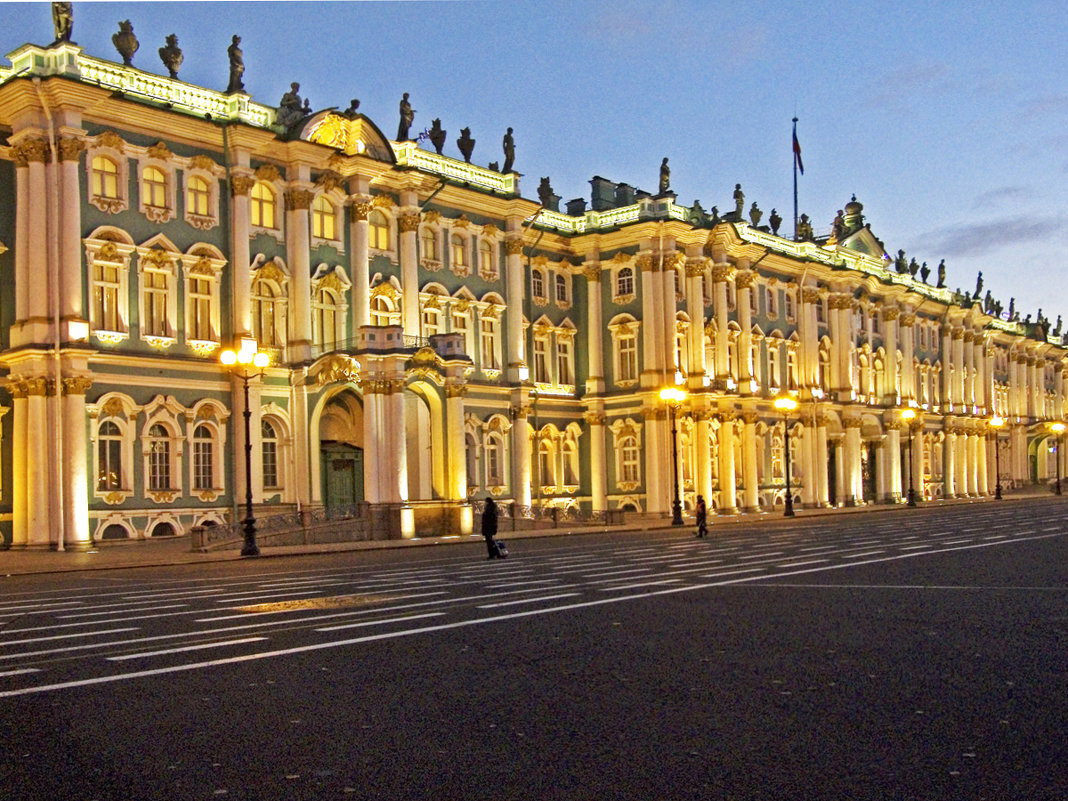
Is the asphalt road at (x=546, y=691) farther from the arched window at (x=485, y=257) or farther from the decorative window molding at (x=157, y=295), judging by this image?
the arched window at (x=485, y=257)

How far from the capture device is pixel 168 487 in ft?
140

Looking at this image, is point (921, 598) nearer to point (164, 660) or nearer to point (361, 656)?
point (361, 656)

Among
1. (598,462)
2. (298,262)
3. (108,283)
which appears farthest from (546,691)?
(598,462)

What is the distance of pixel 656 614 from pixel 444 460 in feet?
109

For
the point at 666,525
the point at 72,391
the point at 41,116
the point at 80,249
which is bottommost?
the point at 666,525

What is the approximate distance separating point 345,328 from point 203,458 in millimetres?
8306

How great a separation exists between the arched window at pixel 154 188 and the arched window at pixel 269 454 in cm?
876

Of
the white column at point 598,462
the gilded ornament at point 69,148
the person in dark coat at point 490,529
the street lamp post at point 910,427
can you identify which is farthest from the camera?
the street lamp post at point 910,427

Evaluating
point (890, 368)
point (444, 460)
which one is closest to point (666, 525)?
Result: point (444, 460)

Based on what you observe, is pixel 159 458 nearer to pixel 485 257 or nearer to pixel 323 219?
pixel 323 219

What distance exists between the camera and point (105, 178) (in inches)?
→ 1651

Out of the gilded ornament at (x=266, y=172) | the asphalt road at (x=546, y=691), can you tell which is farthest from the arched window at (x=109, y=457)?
the asphalt road at (x=546, y=691)

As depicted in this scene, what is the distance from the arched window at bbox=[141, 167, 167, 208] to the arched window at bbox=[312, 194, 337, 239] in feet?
21.5

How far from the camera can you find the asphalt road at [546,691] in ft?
25.4
